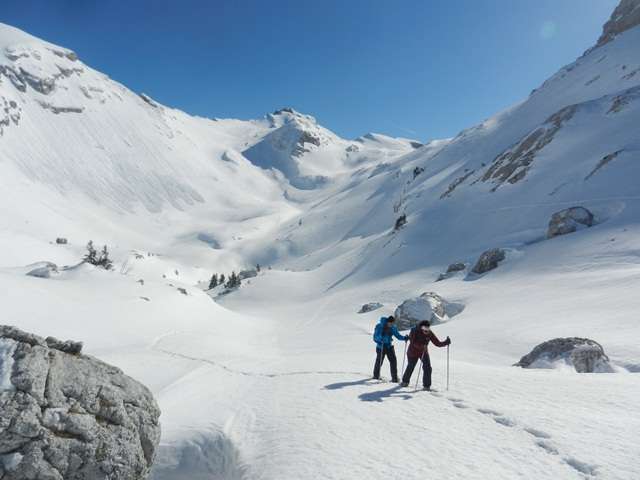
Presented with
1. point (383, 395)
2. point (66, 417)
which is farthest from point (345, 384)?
point (66, 417)

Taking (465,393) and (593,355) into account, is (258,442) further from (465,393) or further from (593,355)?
(593,355)

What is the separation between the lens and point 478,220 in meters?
53.2

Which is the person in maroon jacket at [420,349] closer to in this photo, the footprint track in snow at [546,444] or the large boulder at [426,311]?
the footprint track in snow at [546,444]

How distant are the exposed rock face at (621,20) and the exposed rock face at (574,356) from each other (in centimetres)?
11534

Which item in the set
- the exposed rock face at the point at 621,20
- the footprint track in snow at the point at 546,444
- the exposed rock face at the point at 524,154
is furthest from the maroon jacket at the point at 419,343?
the exposed rock face at the point at 621,20

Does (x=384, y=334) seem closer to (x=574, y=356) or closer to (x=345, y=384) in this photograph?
(x=345, y=384)

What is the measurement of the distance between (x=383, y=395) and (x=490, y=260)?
29912 mm

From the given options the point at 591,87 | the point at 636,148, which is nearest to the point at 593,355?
the point at 636,148

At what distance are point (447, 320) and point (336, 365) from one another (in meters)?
15.8

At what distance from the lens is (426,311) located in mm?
30281

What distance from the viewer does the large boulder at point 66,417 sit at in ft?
21.6

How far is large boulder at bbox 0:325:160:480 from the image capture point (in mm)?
6578

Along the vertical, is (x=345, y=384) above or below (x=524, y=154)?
below

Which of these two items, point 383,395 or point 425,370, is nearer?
point 383,395
